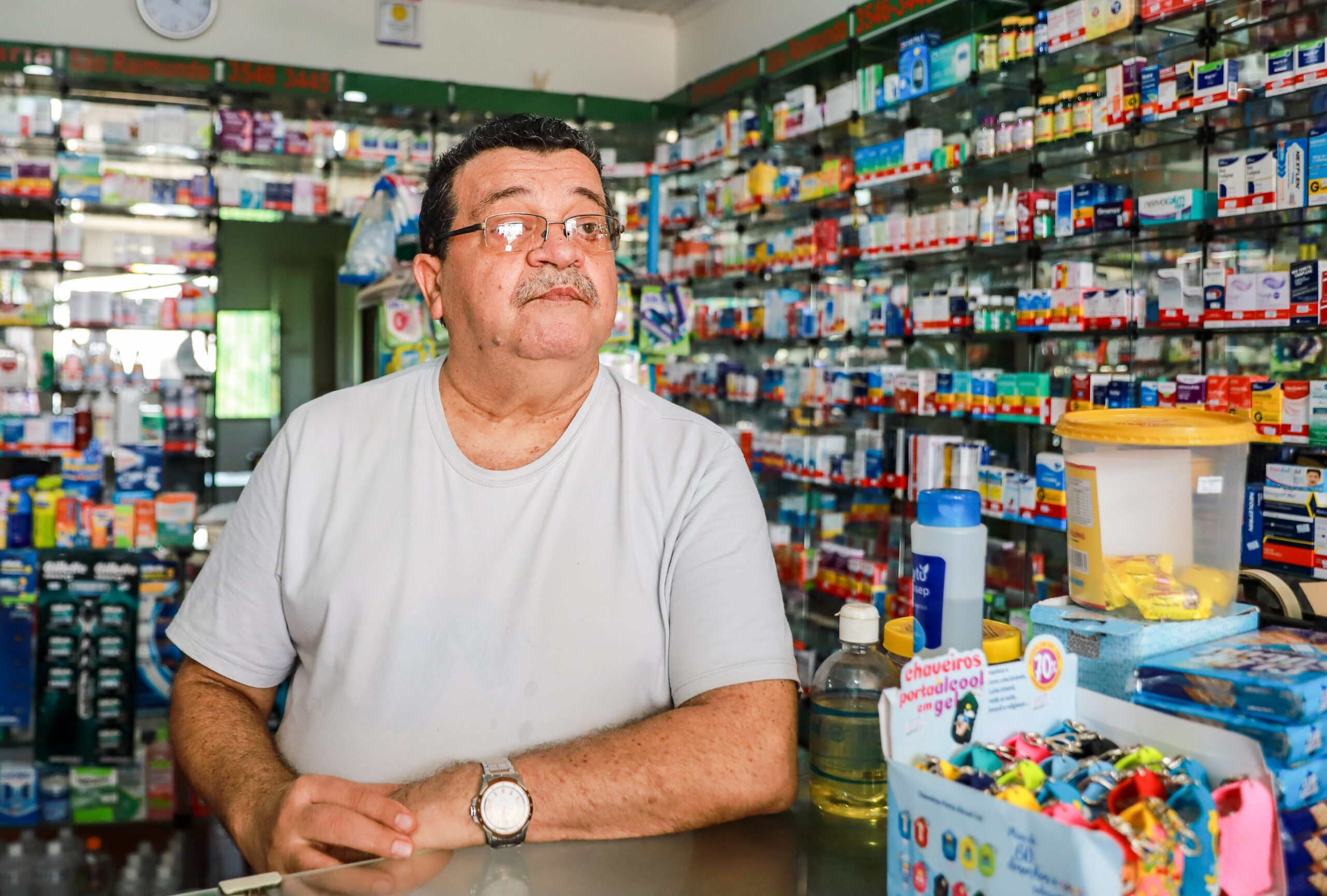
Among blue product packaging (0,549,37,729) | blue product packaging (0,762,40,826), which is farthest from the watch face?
blue product packaging (0,549,37,729)

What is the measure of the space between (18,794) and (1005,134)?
15.4 feet

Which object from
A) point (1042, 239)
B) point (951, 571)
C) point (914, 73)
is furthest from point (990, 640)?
point (914, 73)

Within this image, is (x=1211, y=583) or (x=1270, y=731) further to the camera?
(x=1211, y=583)

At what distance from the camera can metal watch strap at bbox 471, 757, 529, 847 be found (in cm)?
122

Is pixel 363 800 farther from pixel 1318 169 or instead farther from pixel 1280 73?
pixel 1280 73

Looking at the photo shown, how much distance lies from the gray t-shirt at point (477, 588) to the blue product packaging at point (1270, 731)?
537 mm

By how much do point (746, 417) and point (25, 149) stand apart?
4.01 m

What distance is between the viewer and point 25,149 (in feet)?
17.9

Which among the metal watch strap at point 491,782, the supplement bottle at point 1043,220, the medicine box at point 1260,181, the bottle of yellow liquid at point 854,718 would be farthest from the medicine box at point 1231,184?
the metal watch strap at point 491,782

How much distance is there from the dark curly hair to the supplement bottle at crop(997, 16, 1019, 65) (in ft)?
8.32

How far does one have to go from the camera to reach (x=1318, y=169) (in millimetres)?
2818

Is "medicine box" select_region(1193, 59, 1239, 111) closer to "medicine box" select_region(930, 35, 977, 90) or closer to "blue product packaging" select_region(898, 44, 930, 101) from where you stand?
"medicine box" select_region(930, 35, 977, 90)

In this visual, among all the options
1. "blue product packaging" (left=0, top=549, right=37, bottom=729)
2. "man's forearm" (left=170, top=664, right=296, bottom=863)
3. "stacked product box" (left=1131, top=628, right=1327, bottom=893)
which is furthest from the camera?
"blue product packaging" (left=0, top=549, right=37, bottom=729)

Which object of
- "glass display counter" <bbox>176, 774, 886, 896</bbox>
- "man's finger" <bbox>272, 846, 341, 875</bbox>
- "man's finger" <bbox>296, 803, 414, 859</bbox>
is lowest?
"man's finger" <bbox>272, 846, 341, 875</bbox>
